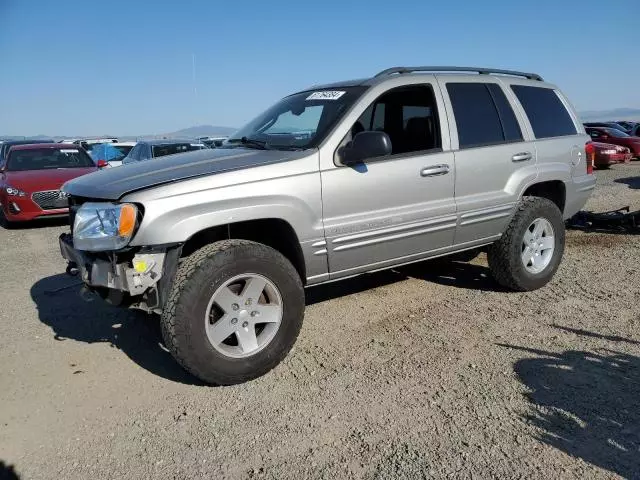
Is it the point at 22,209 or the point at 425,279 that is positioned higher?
the point at 22,209

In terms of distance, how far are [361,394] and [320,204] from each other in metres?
1.28

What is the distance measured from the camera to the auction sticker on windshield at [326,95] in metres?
4.15

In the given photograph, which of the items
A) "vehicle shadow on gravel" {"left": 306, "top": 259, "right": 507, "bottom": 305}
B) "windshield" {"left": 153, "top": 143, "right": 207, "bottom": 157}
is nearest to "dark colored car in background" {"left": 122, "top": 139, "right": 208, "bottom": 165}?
"windshield" {"left": 153, "top": 143, "right": 207, "bottom": 157}

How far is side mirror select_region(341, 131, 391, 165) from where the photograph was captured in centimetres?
360

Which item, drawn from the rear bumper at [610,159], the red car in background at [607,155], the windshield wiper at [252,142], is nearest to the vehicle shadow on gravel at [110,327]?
the windshield wiper at [252,142]

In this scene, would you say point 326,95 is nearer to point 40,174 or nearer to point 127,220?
point 127,220

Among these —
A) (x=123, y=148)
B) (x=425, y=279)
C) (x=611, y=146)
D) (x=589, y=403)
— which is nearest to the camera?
(x=589, y=403)

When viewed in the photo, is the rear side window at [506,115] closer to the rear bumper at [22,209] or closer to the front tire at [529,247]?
the front tire at [529,247]

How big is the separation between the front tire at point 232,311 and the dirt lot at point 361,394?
0.18 metres

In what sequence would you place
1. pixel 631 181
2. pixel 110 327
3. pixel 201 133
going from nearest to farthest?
pixel 110 327, pixel 631 181, pixel 201 133

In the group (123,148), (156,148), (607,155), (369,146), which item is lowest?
(607,155)

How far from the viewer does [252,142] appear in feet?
14.2

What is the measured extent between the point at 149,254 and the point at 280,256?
2.69ft

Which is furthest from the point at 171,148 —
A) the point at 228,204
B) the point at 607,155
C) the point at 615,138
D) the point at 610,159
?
the point at 615,138
